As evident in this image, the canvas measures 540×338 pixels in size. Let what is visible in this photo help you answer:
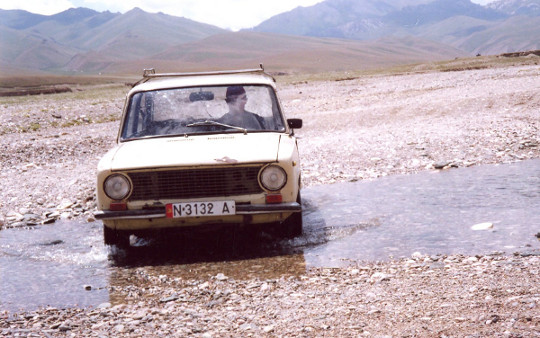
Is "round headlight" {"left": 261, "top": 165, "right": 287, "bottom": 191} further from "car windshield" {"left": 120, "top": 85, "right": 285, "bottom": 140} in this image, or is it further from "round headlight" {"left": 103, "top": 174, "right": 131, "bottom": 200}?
"round headlight" {"left": 103, "top": 174, "right": 131, "bottom": 200}

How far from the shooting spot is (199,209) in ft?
19.0

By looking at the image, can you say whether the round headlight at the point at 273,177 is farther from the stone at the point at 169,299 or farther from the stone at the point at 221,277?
the stone at the point at 169,299

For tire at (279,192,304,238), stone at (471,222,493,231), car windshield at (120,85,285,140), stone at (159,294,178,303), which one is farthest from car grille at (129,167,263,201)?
stone at (471,222,493,231)

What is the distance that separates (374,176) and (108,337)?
22.6ft

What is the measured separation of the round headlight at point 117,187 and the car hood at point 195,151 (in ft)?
0.34

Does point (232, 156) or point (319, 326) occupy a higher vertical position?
point (232, 156)

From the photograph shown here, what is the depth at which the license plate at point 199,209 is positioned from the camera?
19.0 feet

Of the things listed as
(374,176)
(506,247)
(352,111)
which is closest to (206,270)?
(506,247)

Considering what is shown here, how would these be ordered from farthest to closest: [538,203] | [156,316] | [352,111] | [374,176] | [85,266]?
[352,111], [374,176], [538,203], [85,266], [156,316]

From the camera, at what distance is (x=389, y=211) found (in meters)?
7.73

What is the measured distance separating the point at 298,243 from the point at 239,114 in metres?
1.54

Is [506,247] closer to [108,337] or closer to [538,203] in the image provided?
[538,203]

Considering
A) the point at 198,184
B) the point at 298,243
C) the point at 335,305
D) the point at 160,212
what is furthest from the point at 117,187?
the point at 335,305

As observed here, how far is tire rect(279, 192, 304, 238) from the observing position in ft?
21.1
